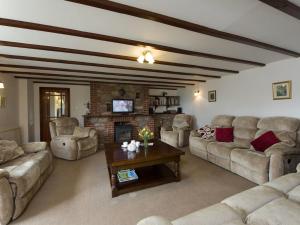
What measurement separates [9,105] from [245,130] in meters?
5.80

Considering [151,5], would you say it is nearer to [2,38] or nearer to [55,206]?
[2,38]

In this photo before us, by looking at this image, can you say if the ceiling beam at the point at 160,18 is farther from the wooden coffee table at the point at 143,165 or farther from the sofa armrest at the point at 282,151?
the wooden coffee table at the point at 143,165

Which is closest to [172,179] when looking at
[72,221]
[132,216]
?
[132,216]

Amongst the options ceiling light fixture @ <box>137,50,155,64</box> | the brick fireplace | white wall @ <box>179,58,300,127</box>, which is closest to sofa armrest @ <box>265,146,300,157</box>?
white wall @ <box>179,58,300,127</box>

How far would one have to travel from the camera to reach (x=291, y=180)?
5.73 feet

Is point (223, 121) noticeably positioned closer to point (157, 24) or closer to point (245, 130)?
point (245, 130)

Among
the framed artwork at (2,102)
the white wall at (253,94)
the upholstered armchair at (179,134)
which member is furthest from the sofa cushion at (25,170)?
the white wall at (253,94)

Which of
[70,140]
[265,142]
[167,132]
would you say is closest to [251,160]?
[265,142]

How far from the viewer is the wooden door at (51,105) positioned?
5859 millimetres

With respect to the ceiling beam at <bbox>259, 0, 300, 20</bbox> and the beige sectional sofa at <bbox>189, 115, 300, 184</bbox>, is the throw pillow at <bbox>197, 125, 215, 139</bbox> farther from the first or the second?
the ceiling beam at <bbox>259, 0, 300, 20</bbox>

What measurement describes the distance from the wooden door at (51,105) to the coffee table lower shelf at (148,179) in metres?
4.23

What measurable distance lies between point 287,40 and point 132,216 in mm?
3232

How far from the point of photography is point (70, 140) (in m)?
4.06

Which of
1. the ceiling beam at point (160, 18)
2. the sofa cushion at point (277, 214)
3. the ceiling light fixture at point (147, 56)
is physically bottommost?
the sofa cushion at point (277, 214)
